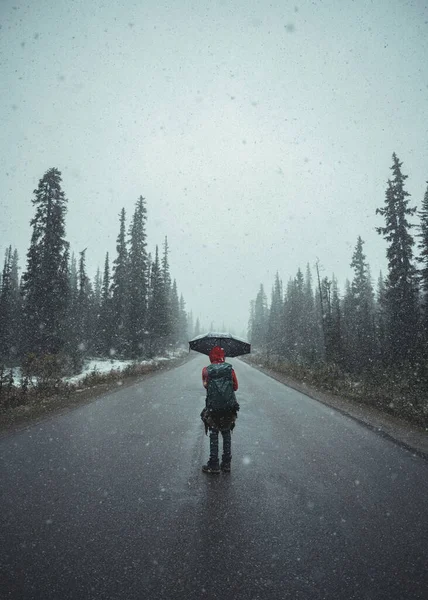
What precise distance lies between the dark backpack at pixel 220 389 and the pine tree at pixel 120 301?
1209 inches

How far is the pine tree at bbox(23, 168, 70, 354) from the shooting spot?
76.9 feet

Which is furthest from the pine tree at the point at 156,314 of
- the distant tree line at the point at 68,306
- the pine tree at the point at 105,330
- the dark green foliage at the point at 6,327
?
the dark green foliage at the point at 6,327

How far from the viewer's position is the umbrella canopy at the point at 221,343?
6.51 meters

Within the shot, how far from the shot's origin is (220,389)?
529 cm

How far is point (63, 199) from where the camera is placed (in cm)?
2667

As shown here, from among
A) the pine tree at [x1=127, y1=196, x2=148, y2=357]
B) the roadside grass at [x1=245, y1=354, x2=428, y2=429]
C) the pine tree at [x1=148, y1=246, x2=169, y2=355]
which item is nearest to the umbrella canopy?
the roadside grass at [x1=245, y1=354, x2=428, y2=429]

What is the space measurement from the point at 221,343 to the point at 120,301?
104ft

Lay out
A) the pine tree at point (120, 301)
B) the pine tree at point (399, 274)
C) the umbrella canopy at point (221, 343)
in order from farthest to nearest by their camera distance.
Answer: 1. the pine tree at point (120, 301)
2. the pine tree at point (399, 274)
3. the umbrella canopy at point (221, 343)

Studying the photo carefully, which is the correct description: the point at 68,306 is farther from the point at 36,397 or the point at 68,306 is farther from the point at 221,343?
the point at 221,343

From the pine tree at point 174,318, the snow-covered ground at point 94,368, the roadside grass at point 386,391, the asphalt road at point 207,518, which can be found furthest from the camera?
the pine tree at point 174,318

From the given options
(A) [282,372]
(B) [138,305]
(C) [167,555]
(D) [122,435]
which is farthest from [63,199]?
(C) [167,555]

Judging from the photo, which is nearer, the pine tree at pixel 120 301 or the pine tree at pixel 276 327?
the pine tree at pixel 120 301

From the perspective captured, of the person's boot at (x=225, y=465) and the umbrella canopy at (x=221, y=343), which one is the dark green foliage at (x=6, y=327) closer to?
the umbrella canopy at (x=221, y=343)

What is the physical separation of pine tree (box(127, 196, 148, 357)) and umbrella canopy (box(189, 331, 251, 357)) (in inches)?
1114
